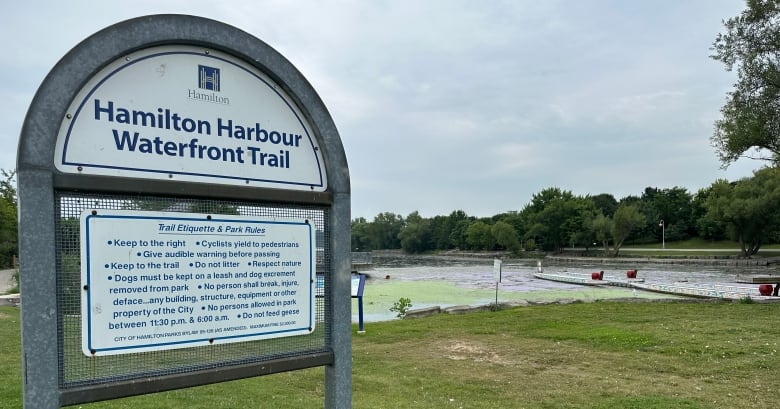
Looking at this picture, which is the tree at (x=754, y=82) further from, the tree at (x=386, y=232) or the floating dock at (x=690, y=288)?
the tree at (x=386, y=232)

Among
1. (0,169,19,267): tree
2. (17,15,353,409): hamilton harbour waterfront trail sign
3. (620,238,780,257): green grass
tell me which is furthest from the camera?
(620,238,780,257): green grass

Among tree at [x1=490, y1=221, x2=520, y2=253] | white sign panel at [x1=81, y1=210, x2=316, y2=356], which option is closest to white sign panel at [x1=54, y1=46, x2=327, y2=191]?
white sign panel at [x1=81, y1=210, x2=316, y2=356]

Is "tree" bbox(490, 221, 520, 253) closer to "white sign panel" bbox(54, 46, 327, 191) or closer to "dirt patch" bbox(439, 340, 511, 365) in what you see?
"dirt patch" bbox(439, 340, 511, 365)

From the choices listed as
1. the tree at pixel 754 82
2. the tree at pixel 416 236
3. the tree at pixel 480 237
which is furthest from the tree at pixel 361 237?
the tree at pixel 754 82

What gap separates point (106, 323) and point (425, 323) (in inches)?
439

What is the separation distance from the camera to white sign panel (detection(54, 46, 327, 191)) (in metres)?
2.58

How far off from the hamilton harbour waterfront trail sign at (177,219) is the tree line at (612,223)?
67238mm

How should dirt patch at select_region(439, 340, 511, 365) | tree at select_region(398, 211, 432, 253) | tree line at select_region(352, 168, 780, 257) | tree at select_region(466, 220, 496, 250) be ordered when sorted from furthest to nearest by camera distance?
tree at select_region(398, 211, 432, 253)
tree at select_region(466, 220, 496, 250)
tree line at select_region(352, 168, 780, 257)
dirt patch at select_region(439, 340, 511, 365)

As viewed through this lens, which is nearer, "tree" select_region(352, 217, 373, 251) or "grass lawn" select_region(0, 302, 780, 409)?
"grass lawn" select_region(0, 302, 780, 409)

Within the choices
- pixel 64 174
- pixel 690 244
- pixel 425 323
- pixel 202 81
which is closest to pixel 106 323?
pixel 64 174

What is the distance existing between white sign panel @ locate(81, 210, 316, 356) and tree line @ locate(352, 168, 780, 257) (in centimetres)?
6741

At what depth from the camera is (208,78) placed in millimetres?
2928

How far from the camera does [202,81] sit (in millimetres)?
2898

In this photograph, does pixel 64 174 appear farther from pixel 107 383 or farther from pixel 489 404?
pixel 489 404
